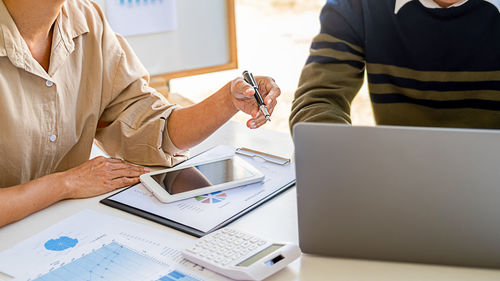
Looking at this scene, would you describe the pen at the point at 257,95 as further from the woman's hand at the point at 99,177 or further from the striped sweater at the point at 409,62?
the woman's hand at the point at 99,177

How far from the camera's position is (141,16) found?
210 centimetres

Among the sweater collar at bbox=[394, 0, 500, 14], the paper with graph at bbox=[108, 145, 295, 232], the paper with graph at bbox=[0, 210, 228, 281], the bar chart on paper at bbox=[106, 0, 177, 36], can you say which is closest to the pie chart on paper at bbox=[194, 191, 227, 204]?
the paper with graph at bbox=[108, 145, 295, 232]

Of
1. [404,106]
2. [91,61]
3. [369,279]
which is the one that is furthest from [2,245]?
[404,106]

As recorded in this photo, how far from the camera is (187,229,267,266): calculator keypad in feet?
3.06

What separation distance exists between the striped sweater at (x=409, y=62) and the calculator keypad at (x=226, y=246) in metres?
0.42

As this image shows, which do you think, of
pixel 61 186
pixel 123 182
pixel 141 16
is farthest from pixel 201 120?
pixel 141 16

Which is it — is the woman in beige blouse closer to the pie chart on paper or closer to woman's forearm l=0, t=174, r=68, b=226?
woman's forearm l=0, t=174, r=68, b=226

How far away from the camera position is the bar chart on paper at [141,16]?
2.05m

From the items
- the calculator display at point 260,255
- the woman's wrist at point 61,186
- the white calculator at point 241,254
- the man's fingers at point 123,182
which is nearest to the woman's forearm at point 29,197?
the woman's wrist at point 61,186

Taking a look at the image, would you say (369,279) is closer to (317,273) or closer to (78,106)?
(317,273)

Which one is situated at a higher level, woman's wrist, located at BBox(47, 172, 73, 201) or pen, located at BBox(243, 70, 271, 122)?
pen, located at BBox(243, 70, 271, 122)

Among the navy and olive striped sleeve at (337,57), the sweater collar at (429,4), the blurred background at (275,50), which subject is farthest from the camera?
the blurred background at (275,50)

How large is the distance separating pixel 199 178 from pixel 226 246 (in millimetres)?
304

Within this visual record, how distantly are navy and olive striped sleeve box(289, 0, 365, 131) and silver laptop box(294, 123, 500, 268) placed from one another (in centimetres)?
54
